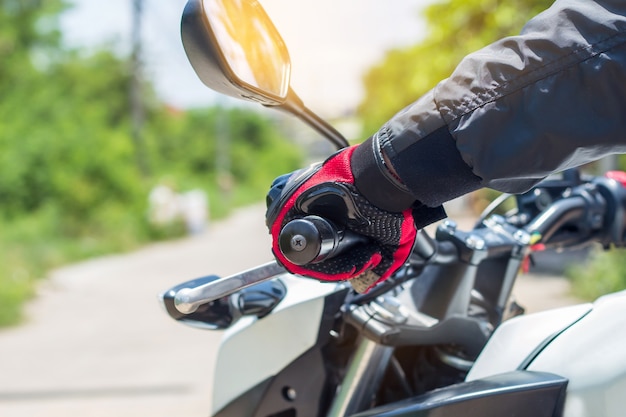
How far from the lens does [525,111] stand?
0.93 m

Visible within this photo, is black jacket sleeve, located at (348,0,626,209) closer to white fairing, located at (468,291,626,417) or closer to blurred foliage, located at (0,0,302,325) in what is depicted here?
white fairing, located at (468,291,626,417)

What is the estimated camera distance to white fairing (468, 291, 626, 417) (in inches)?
40.5

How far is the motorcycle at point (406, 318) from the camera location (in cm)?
107

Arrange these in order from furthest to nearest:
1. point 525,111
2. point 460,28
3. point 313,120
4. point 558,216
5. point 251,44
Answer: point 460,28
point 558,216
point 313,120
point 251,44
point 525,111

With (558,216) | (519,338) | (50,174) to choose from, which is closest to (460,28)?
(558,216)

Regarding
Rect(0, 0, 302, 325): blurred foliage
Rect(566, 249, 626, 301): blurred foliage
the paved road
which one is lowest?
Rect(566, 249, 626, 301): blurred foliage

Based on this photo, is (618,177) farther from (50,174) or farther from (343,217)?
(50,174)

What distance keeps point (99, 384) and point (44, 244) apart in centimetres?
675

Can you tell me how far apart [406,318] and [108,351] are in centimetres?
535

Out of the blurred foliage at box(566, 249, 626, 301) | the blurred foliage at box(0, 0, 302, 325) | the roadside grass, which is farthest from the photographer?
the blurred foliage at box(0, 0, 302, 325)

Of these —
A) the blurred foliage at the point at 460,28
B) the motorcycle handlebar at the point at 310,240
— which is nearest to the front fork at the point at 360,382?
the motorcycle handlebar at the point at 310,240

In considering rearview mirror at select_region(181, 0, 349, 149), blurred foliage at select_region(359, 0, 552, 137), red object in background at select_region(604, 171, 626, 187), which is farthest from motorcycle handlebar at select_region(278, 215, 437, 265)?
blurred foliage at select_region(359, 0, 552, 137)

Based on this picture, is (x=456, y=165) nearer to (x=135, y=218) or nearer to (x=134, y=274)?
(x=134, y=274)

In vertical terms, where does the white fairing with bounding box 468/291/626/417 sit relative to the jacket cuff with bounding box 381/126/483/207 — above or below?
below
